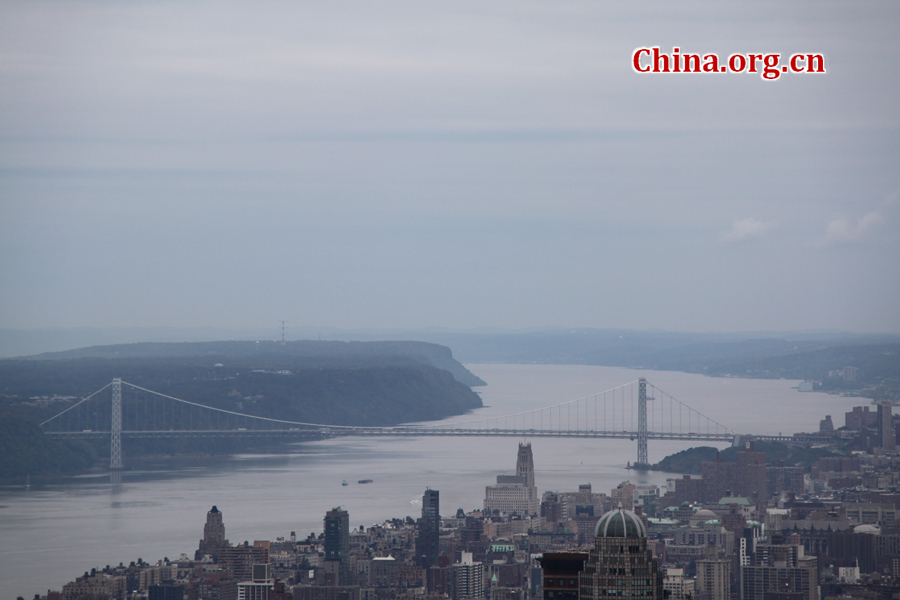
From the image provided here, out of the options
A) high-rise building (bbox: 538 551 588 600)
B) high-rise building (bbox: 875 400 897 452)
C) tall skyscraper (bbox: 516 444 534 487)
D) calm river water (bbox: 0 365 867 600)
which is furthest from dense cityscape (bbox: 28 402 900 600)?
high-rise building (bbox: 875 400 897 452)

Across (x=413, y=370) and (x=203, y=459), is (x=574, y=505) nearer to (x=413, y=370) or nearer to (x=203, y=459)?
(x=203, y=459)

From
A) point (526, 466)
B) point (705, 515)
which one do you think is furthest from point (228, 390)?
point (705, 515)

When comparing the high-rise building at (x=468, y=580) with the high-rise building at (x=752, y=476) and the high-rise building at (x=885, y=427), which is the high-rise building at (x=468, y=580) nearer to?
the high-rise building at (x=752, y=476)

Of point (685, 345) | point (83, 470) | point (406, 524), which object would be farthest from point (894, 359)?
point (685, 345)

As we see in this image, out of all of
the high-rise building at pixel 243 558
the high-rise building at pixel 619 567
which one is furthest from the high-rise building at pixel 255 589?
the high-rise building at pixel 619 567

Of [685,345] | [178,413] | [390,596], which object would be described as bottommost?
[390,596]
